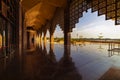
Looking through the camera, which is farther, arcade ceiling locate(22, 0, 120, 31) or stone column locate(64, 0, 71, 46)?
stone column locate(64, 0, 71, 46)

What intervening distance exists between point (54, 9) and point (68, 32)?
6394 mm

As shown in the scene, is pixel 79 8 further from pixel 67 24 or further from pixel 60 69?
pixel 60 69

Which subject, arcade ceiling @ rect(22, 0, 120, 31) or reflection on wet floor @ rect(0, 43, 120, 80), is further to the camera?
arcade ceiling @ rect(22, 0, 120, 31)

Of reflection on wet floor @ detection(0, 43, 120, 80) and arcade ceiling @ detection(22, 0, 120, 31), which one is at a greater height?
arcade ceiling @ detection(22, 0, 120, 31)

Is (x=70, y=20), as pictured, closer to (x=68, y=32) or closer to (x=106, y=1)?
(x=68, y=32)

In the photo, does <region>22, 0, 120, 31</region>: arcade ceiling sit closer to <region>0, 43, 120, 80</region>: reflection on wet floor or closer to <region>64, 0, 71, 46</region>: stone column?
<region>64, 0, 71, 46</region>: stone column

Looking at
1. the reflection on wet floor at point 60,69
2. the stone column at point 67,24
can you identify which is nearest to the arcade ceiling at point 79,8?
the stone column at point 67,24

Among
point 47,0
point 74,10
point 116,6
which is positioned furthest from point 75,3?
point 116,6

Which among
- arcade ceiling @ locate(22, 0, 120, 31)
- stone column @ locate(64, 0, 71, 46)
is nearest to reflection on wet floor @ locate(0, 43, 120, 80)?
arcade ceiling @ locate(22, 0, 120, 31)

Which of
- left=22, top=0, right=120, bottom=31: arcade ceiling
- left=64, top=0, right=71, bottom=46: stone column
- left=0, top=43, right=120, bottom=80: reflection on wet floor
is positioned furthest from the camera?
left=64, top=0, right=71, bottom=46: stone column

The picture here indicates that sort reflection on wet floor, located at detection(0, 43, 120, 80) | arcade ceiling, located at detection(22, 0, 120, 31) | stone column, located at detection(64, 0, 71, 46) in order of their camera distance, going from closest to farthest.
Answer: reflection on wet floor, located at detection(0, 43, 120, 80), arcade ceiling, located at detection(22, 0, 120, 31), stone column, located at detection(64, 0, 71, 46)

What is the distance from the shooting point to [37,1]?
57.9 ft

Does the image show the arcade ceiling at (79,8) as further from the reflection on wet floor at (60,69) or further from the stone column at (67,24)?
the reflection on wet floor at (60,69)

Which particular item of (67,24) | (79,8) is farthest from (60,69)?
(67,24)
